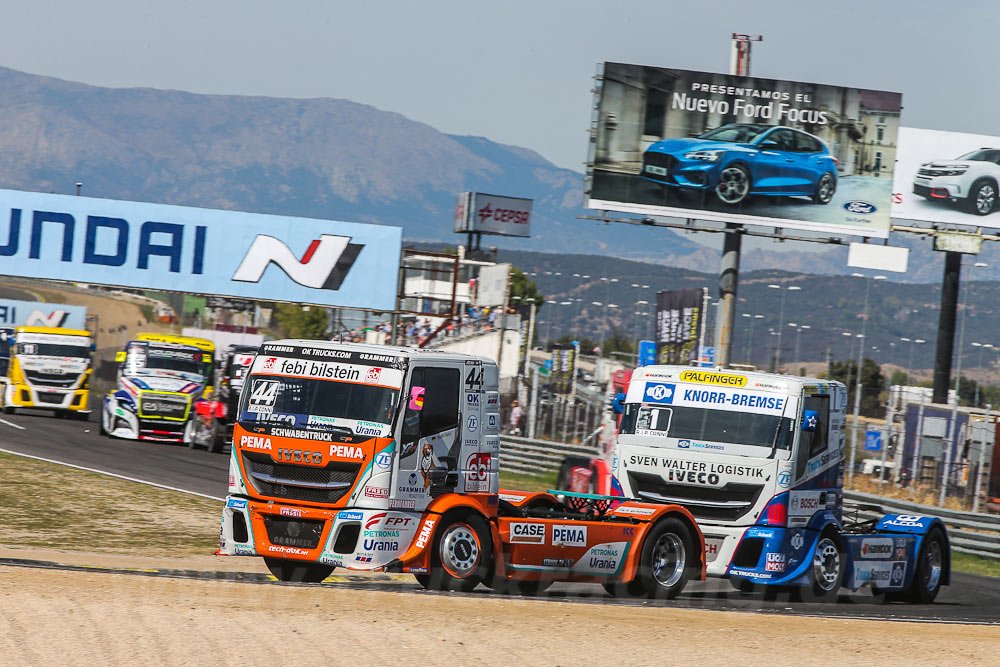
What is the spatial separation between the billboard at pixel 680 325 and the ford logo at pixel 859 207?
4949mm

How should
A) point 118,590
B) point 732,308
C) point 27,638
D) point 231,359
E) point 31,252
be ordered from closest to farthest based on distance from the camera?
point 27,638 < point 118,590 < point 231,359 < point 31,252 < point 732,308

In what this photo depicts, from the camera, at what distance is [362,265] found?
37.1 m

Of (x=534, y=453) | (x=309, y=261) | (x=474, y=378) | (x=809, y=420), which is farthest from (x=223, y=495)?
(x=309, y=261)

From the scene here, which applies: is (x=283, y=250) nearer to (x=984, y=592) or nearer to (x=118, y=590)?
(x=984, y=592)

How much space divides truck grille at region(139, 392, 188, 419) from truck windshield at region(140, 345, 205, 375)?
68cm

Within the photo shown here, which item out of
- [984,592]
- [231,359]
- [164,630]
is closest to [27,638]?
[164,630]

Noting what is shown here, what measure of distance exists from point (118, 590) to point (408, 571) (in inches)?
108

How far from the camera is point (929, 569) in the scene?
16.6 meters

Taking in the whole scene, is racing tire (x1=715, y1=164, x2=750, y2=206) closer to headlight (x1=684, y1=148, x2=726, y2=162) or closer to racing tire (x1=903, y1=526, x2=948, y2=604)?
headlight (x1=684, y1=148, x2=726, y2=162)

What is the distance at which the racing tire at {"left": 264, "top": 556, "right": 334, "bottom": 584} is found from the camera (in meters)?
13.1

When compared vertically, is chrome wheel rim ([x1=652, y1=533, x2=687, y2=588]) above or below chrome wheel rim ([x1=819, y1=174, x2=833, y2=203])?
below

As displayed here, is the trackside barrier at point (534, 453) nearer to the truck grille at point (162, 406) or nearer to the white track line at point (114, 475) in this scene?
the truck grille at point (162, 406)

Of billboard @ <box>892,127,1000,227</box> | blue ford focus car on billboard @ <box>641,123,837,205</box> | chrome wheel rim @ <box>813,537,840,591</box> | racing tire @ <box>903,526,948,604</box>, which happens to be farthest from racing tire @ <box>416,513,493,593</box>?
billboard @ <box>892,127,1000,227</box>

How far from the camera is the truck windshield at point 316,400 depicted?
12.0 metres
